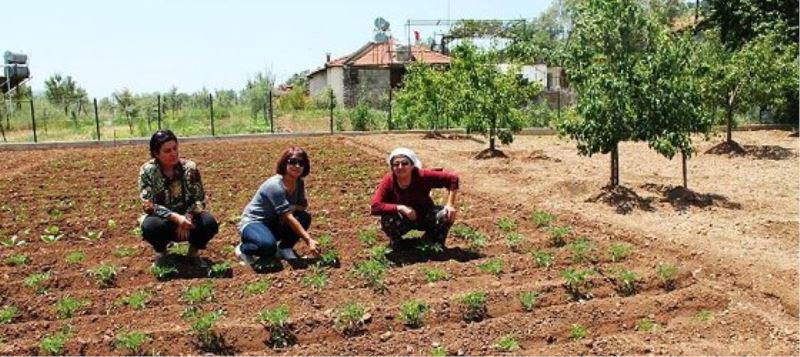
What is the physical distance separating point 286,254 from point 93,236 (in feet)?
8.51

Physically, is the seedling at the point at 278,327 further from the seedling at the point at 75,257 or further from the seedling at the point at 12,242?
the seedling at the point at 12,242

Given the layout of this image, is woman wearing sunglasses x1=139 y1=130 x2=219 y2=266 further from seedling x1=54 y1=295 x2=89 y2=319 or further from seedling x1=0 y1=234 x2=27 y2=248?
seedling x1=0 y1=234 x2=27 y2=248

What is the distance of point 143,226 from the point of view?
6.08 metres

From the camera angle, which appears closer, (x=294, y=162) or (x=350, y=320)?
(x=350, y=320)

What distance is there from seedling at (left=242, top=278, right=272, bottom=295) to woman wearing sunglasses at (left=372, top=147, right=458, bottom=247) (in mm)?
1227

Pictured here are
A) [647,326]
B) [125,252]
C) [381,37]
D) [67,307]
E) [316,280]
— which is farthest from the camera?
[381,37]

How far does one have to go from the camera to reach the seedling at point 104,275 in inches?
232

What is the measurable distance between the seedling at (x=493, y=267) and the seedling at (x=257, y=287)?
1.79 meters

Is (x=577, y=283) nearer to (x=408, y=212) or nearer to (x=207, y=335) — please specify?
(x=408, y=212)

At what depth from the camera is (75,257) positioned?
21.6 feet

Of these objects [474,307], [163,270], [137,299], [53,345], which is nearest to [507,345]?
[474,307]

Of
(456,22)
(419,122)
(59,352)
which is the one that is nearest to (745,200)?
(59,352)

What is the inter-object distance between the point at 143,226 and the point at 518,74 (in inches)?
440

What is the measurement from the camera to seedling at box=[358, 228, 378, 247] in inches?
279
